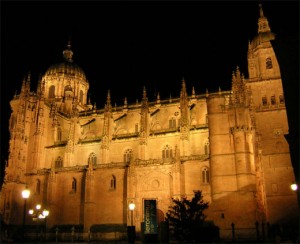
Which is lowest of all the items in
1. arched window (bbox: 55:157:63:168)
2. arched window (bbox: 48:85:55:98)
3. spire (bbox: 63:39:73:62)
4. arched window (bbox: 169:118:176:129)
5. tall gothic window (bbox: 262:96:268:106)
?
arched window (bbox: 55:157:63:168)


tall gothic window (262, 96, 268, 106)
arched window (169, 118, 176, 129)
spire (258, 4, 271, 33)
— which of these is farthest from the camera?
arched window (169, 118, 176, 129)

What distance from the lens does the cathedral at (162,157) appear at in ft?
125

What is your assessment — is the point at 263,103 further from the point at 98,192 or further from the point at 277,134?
the point at 98,192

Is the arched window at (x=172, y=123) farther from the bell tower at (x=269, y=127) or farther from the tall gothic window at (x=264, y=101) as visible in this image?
the tall gothic window at (x=264, y=101)

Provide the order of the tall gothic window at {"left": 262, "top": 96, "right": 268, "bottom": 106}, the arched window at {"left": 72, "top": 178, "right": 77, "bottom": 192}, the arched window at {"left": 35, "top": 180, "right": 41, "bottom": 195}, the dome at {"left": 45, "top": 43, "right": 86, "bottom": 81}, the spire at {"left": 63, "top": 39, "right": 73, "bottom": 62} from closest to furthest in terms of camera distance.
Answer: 1. the arched window at {"left": 72, "top": 178, "right": 77, "bottom": 192}
2. the tall gothic window at {"left": 262, "top": 96, "right": 268, "bottom": 106}
3. the arched window at {"left": 35, "top": 180, "right": 41, "bottom": 195}
4. the dome at {"left": 45, "top": 43, "right": 86, "bottom": 81}
5. the spire at {"left": 63, "top": 39, "right": 73, "bottom": 62}

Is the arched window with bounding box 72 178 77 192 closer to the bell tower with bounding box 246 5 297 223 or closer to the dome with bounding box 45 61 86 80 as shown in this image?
the bell tower with bounding box 246 5 297 223

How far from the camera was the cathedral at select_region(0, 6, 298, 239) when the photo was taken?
3822 centimetres

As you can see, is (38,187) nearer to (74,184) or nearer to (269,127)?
(74,184)

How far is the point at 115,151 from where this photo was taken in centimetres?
5184

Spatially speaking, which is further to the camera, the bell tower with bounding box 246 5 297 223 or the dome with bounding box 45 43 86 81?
the dome with bounding box 45 43 86 81

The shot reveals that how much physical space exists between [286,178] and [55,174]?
2840 cm

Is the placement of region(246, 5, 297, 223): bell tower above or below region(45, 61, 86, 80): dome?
below

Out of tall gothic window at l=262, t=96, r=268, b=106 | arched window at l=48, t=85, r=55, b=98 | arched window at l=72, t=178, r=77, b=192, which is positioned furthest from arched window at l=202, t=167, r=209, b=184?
arched window at l=48, t=85, r=55, b=98

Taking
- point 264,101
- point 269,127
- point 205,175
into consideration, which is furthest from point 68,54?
point 205,175
